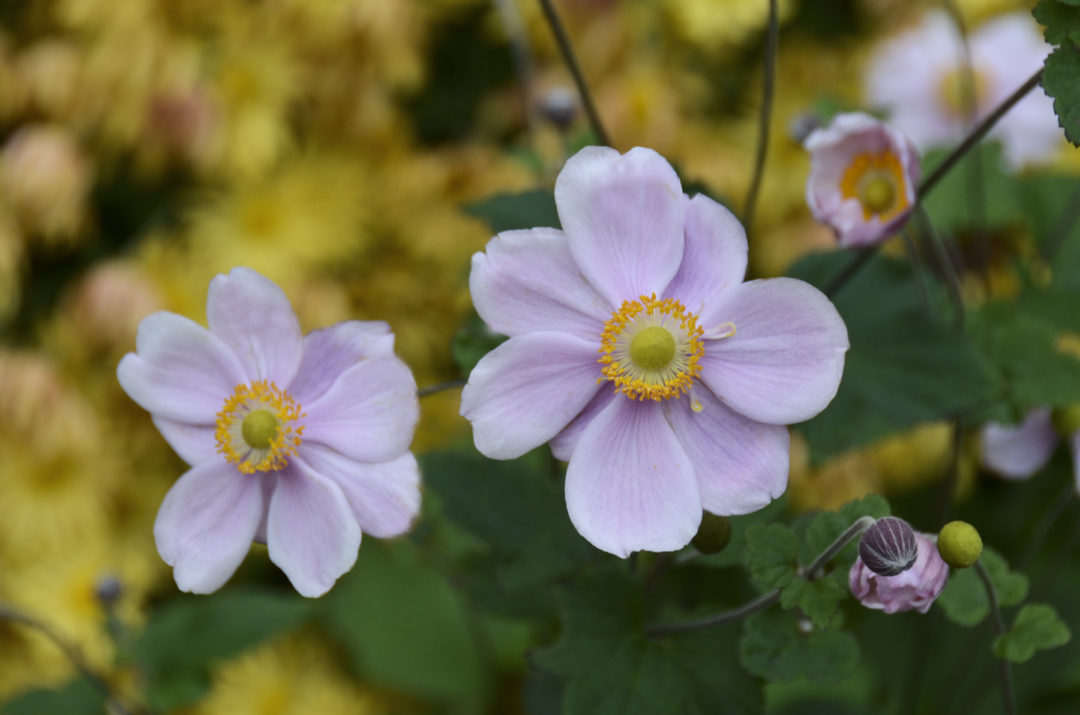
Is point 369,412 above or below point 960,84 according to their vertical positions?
above

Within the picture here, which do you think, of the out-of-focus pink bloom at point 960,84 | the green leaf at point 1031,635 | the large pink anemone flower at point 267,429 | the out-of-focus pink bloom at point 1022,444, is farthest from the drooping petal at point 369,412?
the out-of-focus pink bloom at point 960,84

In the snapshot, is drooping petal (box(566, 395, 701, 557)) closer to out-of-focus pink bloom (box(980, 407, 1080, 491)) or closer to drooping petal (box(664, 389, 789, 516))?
drooping petal (box(664, 389, 789, 516))

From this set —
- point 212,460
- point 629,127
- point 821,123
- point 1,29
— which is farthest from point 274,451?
point 1,29

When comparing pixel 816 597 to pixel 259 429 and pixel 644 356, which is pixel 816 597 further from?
pixel 259 429

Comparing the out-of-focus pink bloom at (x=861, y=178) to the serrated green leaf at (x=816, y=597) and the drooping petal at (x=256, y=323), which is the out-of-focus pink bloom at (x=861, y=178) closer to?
the serrated green leaf at (x=816, y=597)

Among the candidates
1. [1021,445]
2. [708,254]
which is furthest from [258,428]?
[1021,445]

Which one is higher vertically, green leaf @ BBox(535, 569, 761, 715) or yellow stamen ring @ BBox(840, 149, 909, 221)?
yellow stamen ring @ BBox(840, 149, 909, 221)

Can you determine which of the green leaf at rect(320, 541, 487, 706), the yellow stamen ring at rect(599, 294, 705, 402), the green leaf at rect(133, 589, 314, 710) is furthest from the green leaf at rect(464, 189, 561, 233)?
the green leaf at rect(320, 541, 487, 706)
